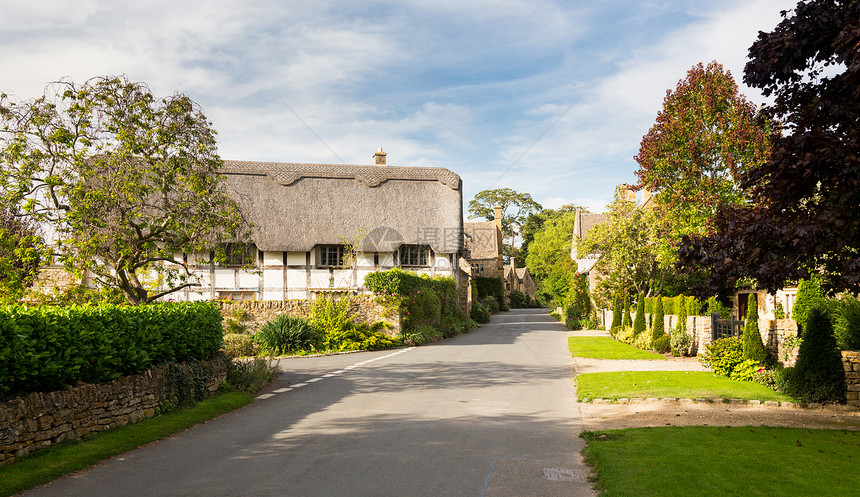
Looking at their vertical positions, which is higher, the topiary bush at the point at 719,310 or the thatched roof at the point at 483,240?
the thatched roof at the point at 483,240

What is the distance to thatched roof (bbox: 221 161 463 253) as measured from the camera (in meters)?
31.4

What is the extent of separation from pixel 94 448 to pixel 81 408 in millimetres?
691

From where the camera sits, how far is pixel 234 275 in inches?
1162

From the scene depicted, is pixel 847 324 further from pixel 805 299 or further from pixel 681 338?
pixel 681 338

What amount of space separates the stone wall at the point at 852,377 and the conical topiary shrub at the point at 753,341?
256cm

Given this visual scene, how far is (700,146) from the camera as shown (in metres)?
19.2

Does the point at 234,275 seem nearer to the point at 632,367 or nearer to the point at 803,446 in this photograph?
the point at 632,367

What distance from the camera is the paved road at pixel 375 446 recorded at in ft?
20.7

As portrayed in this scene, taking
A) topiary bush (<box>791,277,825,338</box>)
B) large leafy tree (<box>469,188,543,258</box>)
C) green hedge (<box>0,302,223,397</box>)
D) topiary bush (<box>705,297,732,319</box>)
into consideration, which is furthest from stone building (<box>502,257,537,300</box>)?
green hedge (<box>0,302,223,397</box>)

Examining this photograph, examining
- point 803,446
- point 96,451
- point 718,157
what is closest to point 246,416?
point 96,451

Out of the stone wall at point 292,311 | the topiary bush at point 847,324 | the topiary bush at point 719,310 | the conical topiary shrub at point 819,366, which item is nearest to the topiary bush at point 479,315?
the stone wall at point 292,311

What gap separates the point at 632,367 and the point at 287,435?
1096cm

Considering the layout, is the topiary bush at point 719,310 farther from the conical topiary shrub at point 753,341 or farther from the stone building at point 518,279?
the stone building at point 518,279

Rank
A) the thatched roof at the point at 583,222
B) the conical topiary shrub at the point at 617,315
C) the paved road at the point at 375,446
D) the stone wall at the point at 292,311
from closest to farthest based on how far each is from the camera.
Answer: the paved road at the point at 375,446
the stone wall at the point at 292,311
the conical topiary shrub at the point at 617,315
the thatched roof at the point at 583,222
